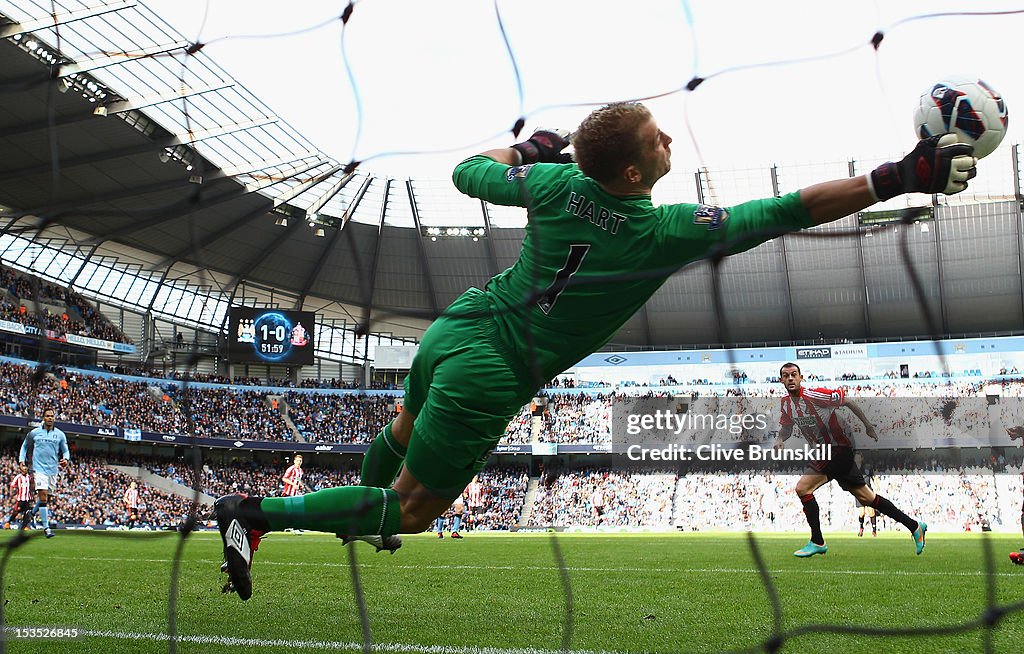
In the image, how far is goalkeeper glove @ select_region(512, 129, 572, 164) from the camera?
329 centimetres

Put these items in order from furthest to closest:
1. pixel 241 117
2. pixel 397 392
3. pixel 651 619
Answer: pixel 397 392 → pixel 241 117 → pixel 651 619

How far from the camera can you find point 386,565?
7.14 m

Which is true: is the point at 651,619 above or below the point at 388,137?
below

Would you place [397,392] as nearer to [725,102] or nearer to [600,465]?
[600,465]

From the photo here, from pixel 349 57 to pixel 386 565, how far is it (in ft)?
13.5

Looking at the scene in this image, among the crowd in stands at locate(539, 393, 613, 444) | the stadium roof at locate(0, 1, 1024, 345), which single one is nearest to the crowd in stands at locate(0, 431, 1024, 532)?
the crowd in stands at locate(539, 393, 613, 444)

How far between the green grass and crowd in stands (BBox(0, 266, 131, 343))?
84.9 feet

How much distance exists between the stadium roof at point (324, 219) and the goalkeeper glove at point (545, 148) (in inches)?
714

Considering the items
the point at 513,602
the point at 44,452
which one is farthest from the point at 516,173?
the point at 44,452

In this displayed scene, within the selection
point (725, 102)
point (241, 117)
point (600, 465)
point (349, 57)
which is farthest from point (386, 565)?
point (600, 465)

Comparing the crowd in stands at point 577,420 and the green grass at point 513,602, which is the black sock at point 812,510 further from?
the crowd in stands at point 577,420

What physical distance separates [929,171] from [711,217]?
2.15ft

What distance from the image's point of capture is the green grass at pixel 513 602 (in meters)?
3.37

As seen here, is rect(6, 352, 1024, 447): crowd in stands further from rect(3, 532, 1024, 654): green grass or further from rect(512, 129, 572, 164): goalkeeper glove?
rect(512, 129, 572, 164): goalkeeper glove
